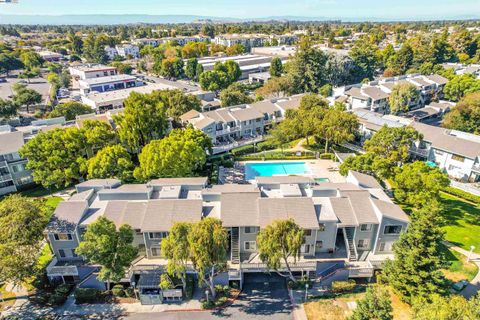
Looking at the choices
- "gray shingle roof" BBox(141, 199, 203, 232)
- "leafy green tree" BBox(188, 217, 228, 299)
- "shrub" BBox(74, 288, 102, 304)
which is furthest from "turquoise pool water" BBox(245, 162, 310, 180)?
"shrub" BBox(74, 288, 102, 304)

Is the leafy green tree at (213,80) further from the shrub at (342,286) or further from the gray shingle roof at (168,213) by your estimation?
the shrub at (342,286)

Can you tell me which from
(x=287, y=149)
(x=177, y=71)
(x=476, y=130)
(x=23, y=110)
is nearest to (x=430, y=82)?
(x=476, y=130)

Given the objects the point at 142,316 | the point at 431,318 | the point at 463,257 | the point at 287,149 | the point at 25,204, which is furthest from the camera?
the point at 287,149

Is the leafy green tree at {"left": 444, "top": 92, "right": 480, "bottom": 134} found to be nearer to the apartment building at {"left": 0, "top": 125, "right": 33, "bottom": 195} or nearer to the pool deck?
the pool deck

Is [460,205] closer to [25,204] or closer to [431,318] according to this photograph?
[431,318]

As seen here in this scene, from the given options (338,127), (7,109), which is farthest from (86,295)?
(7,109)

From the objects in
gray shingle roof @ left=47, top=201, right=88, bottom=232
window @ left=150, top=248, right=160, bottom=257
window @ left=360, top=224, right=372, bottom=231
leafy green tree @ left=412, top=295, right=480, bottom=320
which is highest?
leafy green tree @ left=412, top=295, right=480, bottom=320

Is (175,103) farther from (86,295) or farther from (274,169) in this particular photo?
(86,295)
